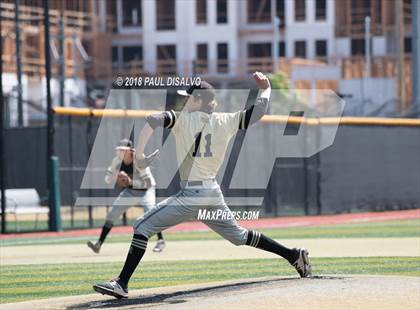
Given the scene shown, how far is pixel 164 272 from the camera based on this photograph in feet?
50.8

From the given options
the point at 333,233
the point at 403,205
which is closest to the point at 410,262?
the point at 333,233

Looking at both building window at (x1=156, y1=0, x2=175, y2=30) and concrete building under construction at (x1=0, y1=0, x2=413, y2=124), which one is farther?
building window at (x1=156, y1=0, x2=175, y2=30)

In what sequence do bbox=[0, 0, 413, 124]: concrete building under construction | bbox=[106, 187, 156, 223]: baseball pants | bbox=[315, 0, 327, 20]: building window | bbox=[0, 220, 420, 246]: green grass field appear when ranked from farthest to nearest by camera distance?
bbox=[315, 0, 327, 20]: building window, bbox=[0, 0, 413, 124]: concrete building under construction, bbox=[0, 220, 420, 246]: green grass field, bbox=[106, 187, 156, 223]: baseball pants

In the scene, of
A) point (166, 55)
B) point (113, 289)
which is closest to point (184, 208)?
point (113, 289)

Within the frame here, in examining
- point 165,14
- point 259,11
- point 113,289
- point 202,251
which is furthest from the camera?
point 165,14

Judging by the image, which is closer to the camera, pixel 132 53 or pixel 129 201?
pixel 129 201

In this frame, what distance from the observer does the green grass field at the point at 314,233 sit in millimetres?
22547

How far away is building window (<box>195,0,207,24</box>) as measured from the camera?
282ft

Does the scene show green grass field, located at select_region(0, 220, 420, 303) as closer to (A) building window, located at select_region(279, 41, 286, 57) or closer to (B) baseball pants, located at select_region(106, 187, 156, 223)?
(B) baseball pants, located at select_region(106, 187, 156, 223)

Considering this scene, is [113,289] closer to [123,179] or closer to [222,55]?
[123,179]

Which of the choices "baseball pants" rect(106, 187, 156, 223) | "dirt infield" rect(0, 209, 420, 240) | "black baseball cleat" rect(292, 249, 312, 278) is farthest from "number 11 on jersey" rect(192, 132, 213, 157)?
"dirt infield" rect(0, 209, 420, 240)

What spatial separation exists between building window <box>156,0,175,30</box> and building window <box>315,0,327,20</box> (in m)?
10.3

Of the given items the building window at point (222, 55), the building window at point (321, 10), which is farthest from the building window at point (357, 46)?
the building window at point (222, 55)

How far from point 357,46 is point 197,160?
73381 mm
